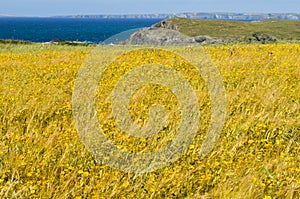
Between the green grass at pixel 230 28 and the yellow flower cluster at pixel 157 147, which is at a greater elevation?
the yellow flower cluster at pixel 157 147

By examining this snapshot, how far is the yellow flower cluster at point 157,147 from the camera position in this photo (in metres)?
4.09

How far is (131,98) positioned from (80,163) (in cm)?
292

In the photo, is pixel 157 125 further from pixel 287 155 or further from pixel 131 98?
pixel 287 155

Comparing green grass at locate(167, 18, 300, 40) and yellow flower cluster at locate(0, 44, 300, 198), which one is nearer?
yellow flower cluster at locate(0, 44, 300, 198)

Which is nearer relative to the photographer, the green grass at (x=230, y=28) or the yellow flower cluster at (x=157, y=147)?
the yellow flower cluster at (x=157, y=147)

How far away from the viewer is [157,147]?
5141mm

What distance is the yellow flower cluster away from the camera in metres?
4.09

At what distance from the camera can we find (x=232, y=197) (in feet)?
12.8

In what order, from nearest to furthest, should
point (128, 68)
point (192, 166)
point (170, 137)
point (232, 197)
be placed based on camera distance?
point (232, 197) < point (192, 166) < point (170, 137) < point (128, 68)

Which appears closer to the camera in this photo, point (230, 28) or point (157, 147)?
point (157, 147)

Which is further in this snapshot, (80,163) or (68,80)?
(68,80)

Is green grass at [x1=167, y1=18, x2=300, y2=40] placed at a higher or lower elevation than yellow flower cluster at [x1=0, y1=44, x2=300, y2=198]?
lower

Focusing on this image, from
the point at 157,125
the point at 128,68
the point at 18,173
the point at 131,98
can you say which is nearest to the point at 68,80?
the point at 128,68

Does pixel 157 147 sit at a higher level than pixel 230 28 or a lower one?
higher
